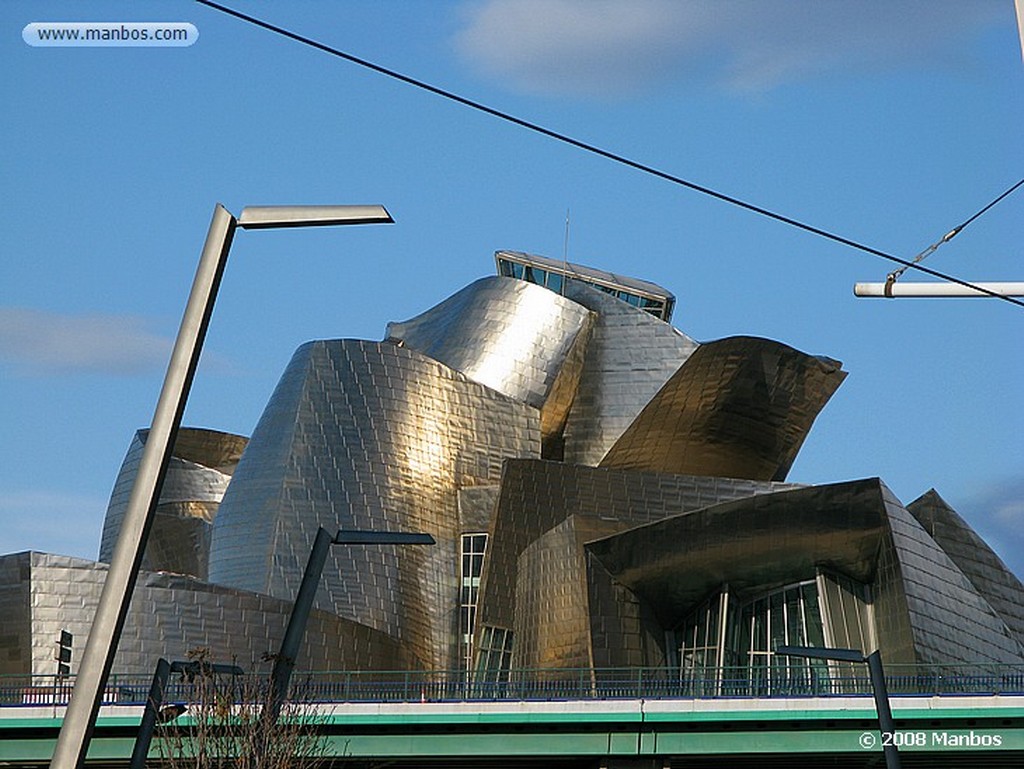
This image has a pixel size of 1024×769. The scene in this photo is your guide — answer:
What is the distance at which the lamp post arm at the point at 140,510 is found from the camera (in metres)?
9.02

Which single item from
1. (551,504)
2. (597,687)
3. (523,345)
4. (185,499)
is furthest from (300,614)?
(185,499)

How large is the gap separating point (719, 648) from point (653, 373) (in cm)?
1173

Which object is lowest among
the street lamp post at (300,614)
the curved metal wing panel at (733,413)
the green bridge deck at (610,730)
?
the street lamp post at (300,614)

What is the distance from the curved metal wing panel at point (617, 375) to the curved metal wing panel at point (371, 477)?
2076mm

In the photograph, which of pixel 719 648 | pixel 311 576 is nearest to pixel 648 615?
pixel 719 648

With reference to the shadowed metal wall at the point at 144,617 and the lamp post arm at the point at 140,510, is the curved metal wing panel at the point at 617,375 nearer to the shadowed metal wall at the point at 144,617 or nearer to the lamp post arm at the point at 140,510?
the shadowed metal wall at the point at 144,617

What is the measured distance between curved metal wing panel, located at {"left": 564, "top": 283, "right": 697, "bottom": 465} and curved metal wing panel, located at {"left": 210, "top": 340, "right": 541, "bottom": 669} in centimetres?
208

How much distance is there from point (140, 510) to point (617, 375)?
44.2m

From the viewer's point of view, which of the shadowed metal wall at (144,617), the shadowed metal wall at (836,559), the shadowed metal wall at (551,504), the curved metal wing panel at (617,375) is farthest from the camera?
the curved metal wing panel at (617,375)

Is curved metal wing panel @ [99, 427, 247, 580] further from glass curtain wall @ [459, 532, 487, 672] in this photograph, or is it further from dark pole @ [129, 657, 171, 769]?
dark pole @ [129, 657, 171, 769]

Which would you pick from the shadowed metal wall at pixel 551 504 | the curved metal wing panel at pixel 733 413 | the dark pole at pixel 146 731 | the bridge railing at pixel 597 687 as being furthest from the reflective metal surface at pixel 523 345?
the dark pole at pixel 146 731

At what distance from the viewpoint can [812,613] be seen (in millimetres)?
41812

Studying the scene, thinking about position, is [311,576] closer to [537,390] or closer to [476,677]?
[476,677]

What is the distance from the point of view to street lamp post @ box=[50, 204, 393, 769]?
903 cm
